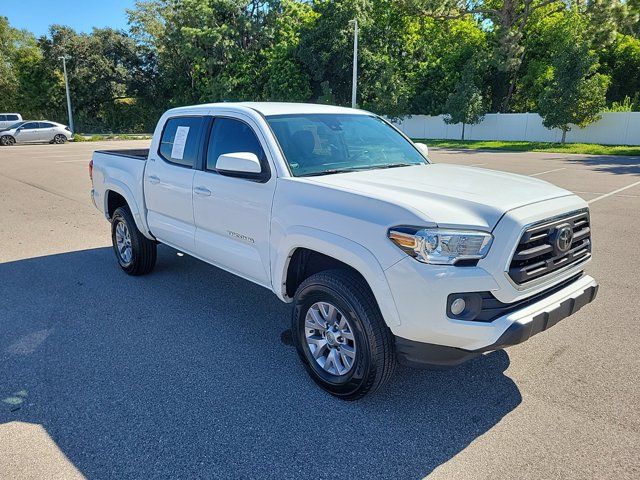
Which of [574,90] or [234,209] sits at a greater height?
[574,90]

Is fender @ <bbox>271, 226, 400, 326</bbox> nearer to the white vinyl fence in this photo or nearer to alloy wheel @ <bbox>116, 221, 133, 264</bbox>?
alloy wheel @ <bbox>116, 221, 133, 264</bbox>

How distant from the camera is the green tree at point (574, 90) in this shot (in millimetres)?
24500

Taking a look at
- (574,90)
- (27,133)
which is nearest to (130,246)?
(574,90)

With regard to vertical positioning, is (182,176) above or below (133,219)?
above

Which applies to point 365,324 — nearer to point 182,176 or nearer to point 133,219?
point 182,176

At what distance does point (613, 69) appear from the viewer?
105 ft

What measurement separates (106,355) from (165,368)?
0.57m

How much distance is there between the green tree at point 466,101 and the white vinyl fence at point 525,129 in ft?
5.88

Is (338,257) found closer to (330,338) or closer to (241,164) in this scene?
(330,338)

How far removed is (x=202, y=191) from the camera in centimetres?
424

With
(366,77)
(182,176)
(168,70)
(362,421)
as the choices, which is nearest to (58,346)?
(182,176)

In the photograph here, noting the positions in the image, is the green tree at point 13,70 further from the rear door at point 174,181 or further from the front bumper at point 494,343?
the front bumper at point 494,343

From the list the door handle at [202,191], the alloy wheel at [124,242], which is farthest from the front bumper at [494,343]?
the alloy wheel at [124,242]

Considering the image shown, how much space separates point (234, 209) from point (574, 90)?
26.5 m
